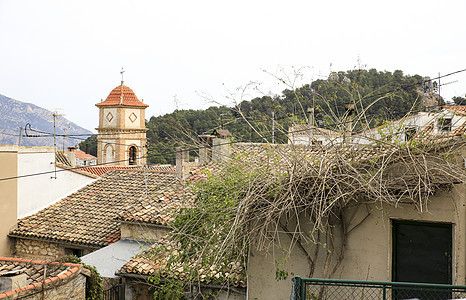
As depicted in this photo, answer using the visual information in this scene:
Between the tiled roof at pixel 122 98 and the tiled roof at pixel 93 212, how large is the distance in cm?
2122

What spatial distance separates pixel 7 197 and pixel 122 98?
986 inches

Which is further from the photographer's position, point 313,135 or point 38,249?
point 38,249

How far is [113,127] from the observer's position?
1512 inches

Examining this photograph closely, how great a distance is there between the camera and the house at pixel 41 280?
26.5ft

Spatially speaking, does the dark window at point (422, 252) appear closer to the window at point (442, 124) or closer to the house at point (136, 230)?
the window at point (442, 124)

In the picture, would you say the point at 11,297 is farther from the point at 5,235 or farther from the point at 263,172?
the point at 5,235

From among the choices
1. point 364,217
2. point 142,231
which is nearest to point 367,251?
point 364,217

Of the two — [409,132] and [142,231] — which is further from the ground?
[409,132]

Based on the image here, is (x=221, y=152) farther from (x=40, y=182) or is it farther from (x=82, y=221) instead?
(x=40, y=182)

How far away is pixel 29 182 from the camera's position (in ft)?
52.4

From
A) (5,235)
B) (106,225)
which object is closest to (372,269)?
(106,225)

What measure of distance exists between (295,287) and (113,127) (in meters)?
35.3

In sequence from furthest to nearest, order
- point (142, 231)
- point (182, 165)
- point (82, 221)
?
point (182, 165)
point (82, 221)
point (142, 231)

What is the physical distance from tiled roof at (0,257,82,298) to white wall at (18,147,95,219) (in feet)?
20.0
